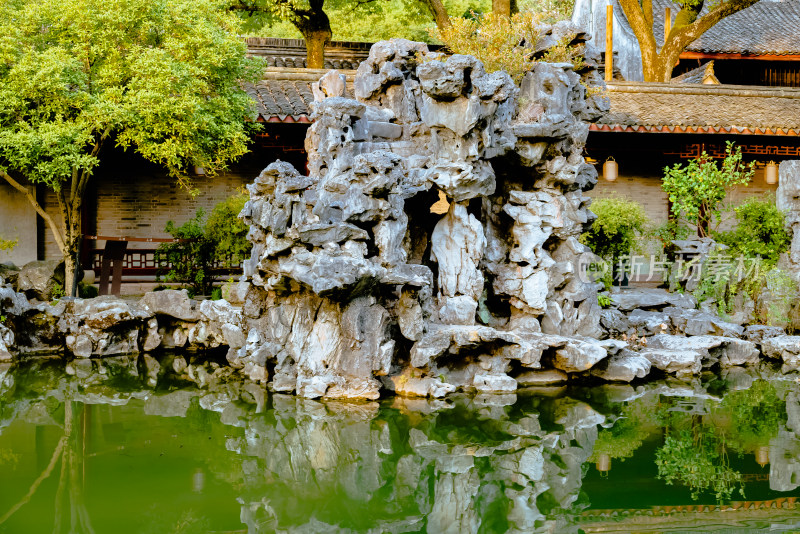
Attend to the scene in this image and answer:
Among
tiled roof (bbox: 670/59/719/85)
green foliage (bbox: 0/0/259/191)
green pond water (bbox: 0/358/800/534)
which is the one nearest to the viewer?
green pond water (bbox: 0/358/800/534)

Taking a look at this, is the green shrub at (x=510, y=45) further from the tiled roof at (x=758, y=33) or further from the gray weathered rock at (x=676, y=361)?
the tiled roof at (x=758, y=33)

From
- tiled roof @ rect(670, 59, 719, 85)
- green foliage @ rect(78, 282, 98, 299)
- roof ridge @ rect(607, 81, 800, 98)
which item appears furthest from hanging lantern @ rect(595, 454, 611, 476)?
tiled roof @ rect(670, 59, 719, 85)

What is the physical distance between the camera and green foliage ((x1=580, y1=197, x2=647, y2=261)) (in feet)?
43.2

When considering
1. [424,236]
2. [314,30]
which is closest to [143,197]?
[314,30]

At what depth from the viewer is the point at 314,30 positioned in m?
18.9

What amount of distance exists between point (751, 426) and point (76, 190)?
976cm

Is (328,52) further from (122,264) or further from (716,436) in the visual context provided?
(716,436)

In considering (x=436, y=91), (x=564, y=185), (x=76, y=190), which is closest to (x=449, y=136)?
(x=436, y=91)

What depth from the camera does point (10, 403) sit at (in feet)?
29.6

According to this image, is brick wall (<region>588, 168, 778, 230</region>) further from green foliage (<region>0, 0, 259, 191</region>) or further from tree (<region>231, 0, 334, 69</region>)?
green foliage (<region>0, 0, 259, 191</region>)

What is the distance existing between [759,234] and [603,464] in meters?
7.58

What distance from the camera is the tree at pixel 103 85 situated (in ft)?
37.4

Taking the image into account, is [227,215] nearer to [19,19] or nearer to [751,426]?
[19,19]

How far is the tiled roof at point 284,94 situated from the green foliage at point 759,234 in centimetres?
657
